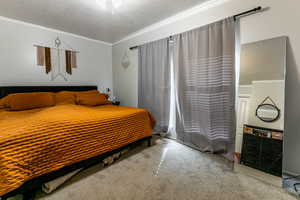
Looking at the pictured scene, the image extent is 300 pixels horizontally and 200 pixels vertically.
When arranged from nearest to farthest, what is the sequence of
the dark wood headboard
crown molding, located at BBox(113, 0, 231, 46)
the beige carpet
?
the beige carpet → crown molding, located at BBox(113, 0, 231, 46) → the dark wood headboard

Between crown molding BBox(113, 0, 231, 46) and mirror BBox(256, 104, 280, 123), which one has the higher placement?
crown molding BBox(113, 0, 231, 46)

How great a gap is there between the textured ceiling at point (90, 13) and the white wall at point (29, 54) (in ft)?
0.68

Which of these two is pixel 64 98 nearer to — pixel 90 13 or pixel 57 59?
pixel 57 59

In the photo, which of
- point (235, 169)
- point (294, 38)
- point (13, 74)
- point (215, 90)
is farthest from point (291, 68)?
point (13, 74)

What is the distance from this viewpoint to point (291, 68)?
162 centimetres

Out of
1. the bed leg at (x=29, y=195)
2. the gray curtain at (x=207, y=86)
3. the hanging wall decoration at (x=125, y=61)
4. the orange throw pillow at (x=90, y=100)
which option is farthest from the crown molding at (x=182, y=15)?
the bed leg at (x=29, y=195)

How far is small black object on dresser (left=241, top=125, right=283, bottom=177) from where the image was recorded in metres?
1.57

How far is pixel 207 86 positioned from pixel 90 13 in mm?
2368

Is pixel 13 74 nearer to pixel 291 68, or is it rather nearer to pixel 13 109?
pixel 13 109

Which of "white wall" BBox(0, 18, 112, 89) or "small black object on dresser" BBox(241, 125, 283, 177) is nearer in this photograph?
"small black object on dresser" BBox(241, 125, 283, 177)

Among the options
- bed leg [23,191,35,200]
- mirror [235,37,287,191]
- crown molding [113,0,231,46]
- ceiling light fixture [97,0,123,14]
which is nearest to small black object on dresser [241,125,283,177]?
mirror [235,37,287,191]

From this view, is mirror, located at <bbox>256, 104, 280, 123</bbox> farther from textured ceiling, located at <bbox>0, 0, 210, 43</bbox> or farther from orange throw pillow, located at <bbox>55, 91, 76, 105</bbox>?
orange throw pillow, located at <bbox>55, 91, 76, 105</bbox>

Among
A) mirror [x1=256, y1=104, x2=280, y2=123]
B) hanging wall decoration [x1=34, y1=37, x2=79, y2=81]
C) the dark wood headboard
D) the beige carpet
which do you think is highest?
hanging wall decoration [x1=34, y1=37, x2=79, y2=81]

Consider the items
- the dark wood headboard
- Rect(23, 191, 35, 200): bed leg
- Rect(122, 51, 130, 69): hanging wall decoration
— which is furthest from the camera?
Rect(122, 51, 130, 69): hanging wall decoration
